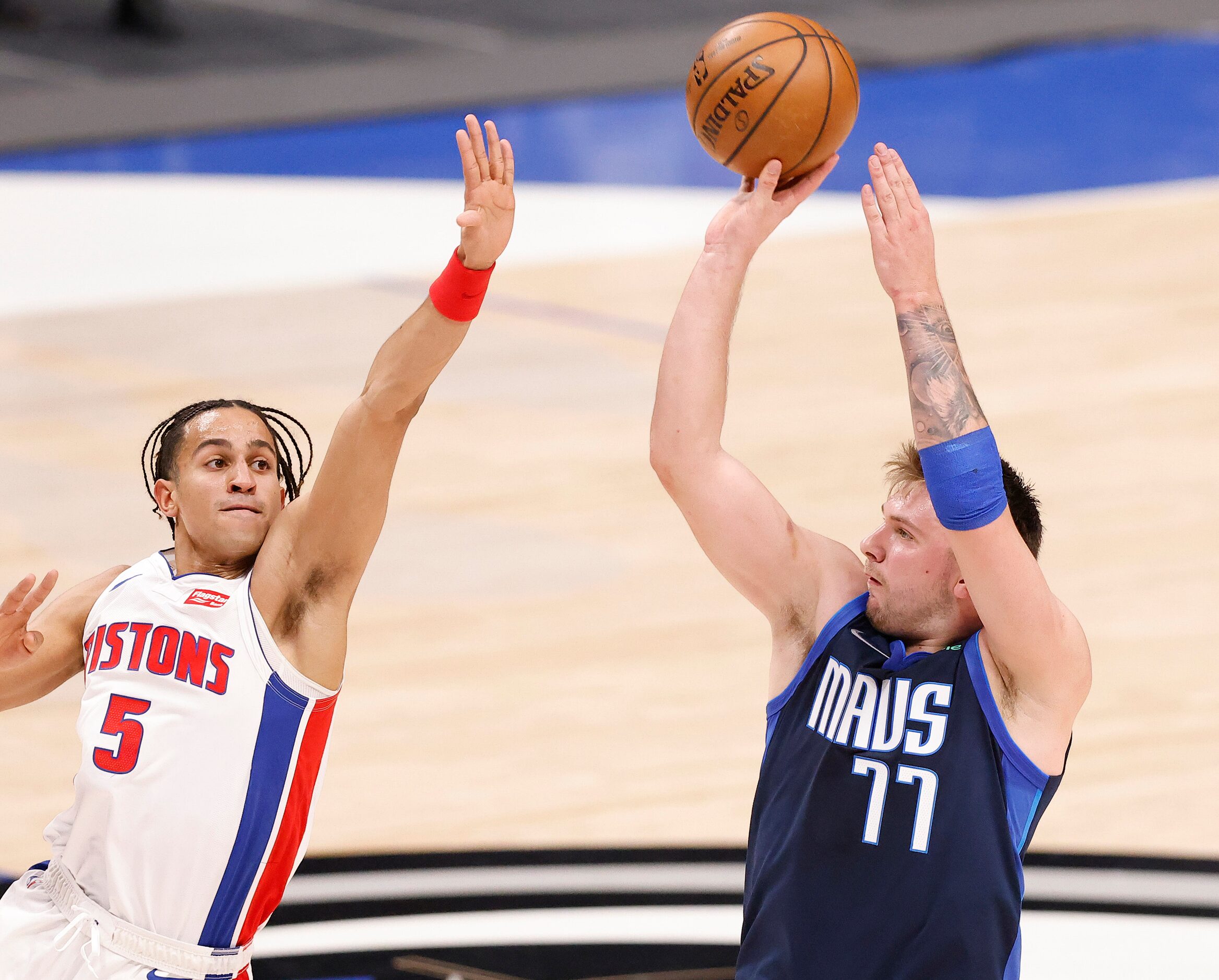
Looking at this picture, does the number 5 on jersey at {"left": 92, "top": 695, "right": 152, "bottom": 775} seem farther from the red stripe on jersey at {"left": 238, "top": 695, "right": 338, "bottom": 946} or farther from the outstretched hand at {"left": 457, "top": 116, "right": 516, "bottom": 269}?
the outstretched hand at {"left": 457, "top": 116, "right": 516, "bottom": 269}

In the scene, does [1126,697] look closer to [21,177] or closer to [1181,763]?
Answer: [1181,763]

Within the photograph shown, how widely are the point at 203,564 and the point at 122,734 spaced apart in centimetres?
43

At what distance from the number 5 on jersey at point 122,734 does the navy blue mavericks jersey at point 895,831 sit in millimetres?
1277

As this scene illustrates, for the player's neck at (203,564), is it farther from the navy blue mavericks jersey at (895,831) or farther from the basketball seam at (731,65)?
the basketball seam at (731,65)

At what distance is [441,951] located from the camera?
4.80 m

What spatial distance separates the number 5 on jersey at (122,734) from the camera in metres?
3.32

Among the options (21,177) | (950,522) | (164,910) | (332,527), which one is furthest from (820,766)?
(21,177)

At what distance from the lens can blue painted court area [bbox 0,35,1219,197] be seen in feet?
42.6

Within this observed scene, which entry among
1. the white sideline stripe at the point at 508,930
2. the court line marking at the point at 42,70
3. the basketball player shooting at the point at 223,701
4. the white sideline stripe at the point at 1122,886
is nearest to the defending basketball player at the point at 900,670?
the basketball player shooting at the point at 223,701

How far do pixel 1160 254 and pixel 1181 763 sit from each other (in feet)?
19.6

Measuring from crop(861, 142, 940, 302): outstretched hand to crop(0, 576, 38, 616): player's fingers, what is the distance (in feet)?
6.16

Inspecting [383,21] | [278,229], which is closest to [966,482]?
[278,229]

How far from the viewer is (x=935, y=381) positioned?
122 inches

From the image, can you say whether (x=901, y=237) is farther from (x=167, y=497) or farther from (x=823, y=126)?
→ (x=167, y=497)
